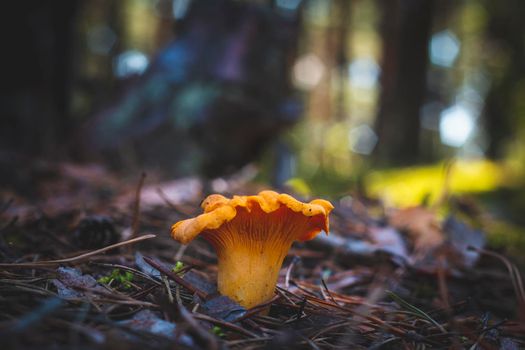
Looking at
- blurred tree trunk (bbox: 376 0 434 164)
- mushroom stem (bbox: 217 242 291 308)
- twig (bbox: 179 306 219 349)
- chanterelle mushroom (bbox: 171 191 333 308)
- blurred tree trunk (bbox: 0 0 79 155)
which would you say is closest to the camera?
twig (bbox: 179 306 219 349)

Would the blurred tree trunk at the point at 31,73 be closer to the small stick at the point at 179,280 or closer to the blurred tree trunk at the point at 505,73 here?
the small stick at the point at 179,280

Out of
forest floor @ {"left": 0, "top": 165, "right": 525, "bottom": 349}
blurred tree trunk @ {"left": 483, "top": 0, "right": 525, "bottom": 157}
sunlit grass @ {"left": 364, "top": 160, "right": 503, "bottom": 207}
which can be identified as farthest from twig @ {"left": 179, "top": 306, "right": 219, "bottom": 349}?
blurred tree trunk @ {"left": 483, "top": 0, "right": 525, "bottom": 157}

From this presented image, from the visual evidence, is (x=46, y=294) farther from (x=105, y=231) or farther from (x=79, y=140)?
(x=79, y=140)

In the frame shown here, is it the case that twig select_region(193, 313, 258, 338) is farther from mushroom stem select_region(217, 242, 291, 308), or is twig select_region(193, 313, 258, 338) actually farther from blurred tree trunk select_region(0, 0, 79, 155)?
blurred tree trunk select_region(0, 0, 79, 155)

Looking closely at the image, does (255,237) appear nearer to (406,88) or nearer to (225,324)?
(225,324)

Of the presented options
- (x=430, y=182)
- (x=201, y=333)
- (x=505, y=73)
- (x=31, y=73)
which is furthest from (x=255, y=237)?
(x=505, y=73)

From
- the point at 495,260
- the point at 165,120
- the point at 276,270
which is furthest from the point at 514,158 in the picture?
the point at 276,270

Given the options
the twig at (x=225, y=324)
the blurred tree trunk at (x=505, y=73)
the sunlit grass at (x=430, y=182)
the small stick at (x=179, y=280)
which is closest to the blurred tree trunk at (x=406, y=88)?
the blurred tree trunk at (x=505, y=73)

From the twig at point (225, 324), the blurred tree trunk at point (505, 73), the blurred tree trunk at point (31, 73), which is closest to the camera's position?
the twig at point (225, 324)
